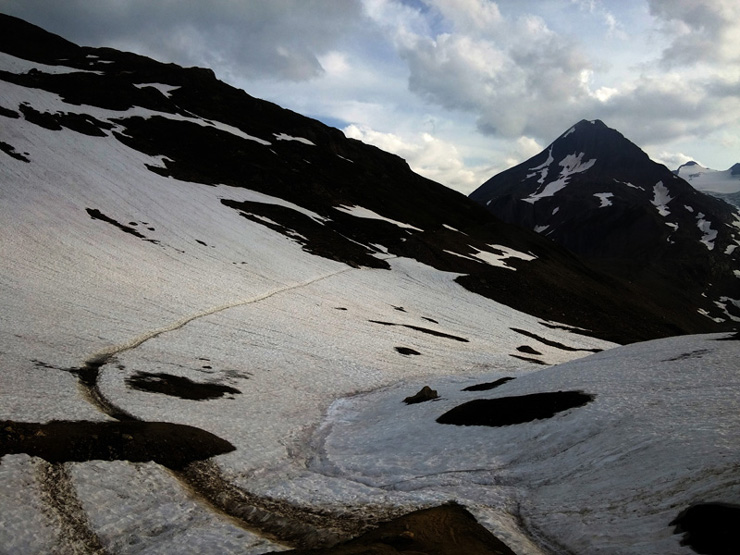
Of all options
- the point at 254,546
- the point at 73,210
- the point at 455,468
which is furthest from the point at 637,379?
the point at 73,210

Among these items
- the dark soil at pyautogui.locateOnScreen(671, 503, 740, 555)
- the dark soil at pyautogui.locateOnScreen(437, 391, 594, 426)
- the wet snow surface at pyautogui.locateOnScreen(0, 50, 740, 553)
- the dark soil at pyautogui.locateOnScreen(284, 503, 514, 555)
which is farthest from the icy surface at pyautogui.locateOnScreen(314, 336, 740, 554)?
the dark soil at pyautogui.locateOnScreen(284, 503, 514, 555)

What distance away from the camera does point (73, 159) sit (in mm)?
83500

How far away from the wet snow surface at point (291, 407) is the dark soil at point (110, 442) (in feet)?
1.14

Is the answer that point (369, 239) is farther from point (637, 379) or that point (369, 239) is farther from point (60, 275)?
point (637, 379)

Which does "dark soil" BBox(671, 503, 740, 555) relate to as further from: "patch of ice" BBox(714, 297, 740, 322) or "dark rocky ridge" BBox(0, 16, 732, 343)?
"patch of ice" BBox(714, 297, 740, 322)

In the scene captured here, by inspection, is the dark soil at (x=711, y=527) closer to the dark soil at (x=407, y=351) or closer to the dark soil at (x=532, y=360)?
the dark soil at (x=407, y=351)

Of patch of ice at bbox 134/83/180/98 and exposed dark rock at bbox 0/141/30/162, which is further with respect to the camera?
patch of ice at bbox 134/83/180/98

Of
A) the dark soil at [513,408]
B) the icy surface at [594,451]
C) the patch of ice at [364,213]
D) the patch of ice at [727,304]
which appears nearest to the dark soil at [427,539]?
the icy surface at [594,451]

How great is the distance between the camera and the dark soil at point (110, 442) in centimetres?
1822

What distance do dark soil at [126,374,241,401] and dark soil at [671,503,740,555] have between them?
2427 centimetres

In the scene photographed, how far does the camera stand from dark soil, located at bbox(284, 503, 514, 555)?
1239 centimetres

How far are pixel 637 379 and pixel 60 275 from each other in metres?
48.6

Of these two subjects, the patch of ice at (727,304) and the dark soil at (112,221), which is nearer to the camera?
the dark soil at (112,221)

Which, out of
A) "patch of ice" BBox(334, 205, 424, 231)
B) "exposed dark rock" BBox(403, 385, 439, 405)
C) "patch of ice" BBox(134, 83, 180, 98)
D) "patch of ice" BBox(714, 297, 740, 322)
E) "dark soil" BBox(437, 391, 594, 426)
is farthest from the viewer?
"patch of ice" BBox(714, 297, 740, 322)
